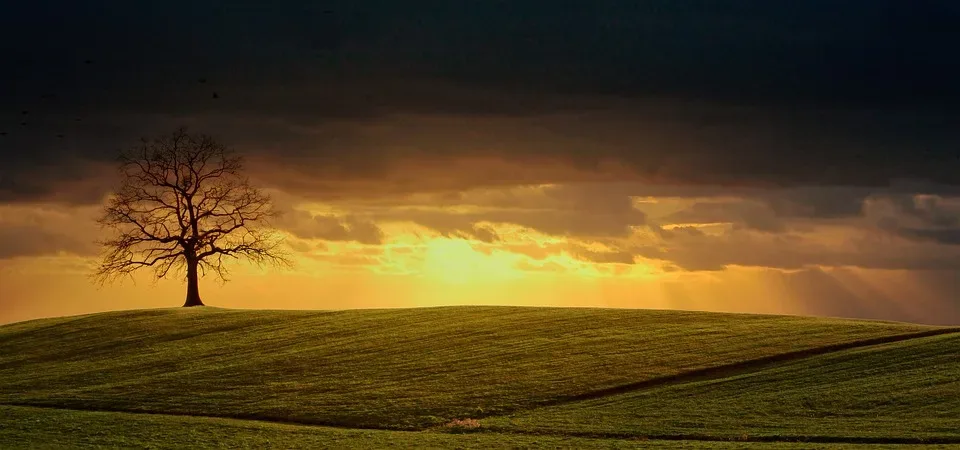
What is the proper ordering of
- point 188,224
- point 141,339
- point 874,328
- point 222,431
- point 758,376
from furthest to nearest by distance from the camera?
point 188,224 < point 141,339 < point 874,328 < point 758,376 < point 222,431

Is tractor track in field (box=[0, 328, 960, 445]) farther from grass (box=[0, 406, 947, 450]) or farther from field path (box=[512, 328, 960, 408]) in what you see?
grass (box=[0, 406, 947, 450])

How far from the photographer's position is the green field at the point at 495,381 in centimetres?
4134

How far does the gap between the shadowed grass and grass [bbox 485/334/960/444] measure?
327cm

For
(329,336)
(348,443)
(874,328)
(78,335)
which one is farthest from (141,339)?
(874,328)

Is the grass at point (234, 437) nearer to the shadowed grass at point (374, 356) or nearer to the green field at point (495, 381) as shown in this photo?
the green field at point (495, 381)

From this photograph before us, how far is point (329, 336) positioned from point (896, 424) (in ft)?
128

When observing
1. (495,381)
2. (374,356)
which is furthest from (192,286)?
(495,381)

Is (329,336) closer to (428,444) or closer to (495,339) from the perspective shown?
(495,339)

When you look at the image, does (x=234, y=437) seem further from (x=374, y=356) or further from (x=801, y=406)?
(x=801, y=406)

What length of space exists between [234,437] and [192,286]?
149 feet

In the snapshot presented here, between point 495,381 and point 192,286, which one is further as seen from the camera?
point 192,286

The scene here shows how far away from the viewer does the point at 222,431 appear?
43.0 metres

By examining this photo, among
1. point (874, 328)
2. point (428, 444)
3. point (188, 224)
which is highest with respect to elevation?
point (188, 224)

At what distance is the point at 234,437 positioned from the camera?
41781 millimetres
